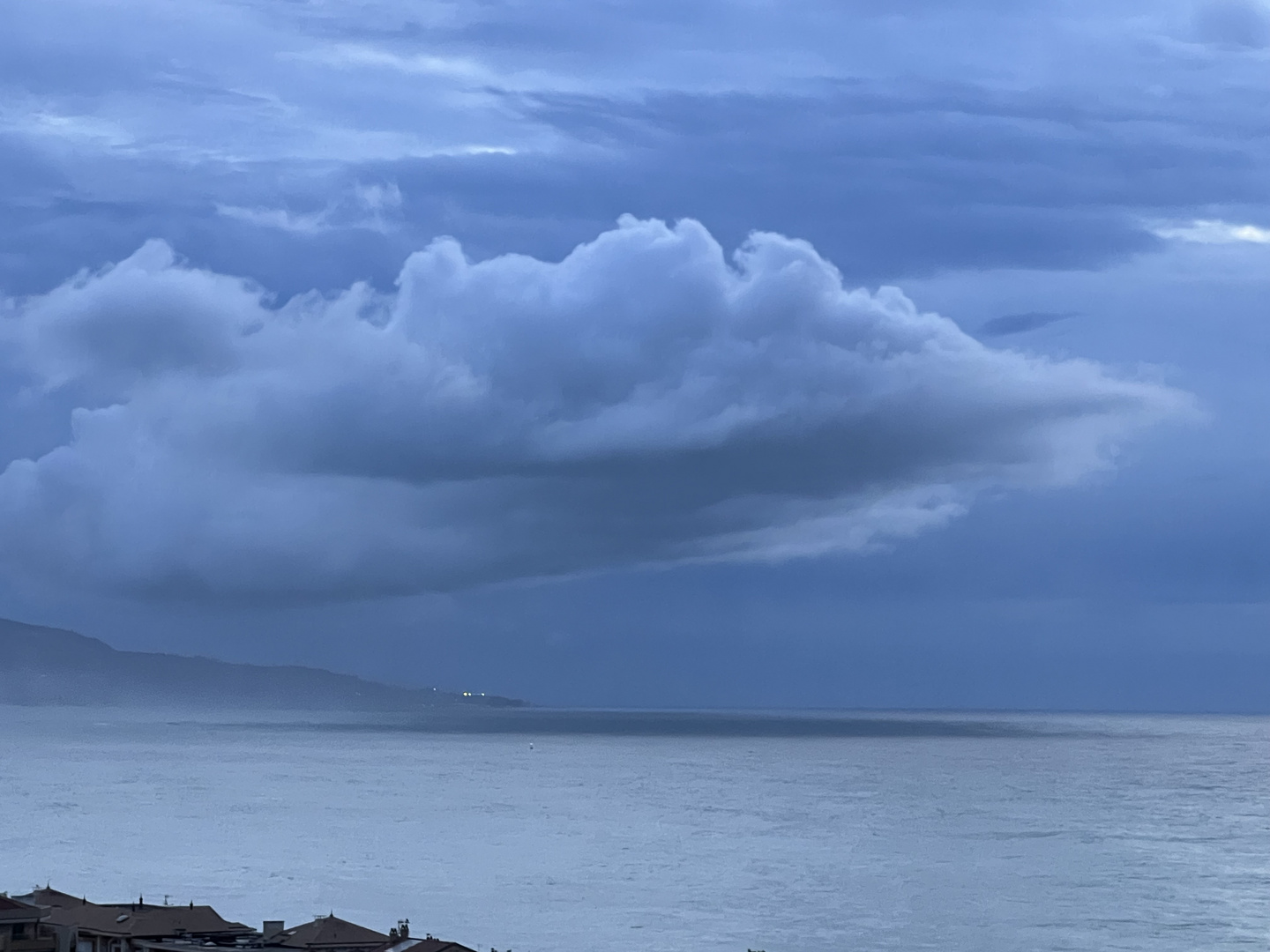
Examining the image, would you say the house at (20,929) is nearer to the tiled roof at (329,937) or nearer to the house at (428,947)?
the tiled roof at (329,937)

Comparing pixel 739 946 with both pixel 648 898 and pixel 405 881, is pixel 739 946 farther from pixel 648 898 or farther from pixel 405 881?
pixel 405 881

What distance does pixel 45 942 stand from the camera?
54.1 meters

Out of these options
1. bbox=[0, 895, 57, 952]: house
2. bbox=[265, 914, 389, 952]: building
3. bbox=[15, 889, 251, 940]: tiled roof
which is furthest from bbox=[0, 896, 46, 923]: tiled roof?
bbox=[265, 914, 389, 952]: building

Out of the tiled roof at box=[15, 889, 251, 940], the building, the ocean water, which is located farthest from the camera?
the ocean water

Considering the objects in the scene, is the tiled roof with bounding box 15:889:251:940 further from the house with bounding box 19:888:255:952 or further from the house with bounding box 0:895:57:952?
the house with bounding box 0:895:57:952

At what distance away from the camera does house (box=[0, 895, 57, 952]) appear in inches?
2085

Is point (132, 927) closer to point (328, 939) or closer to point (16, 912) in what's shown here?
point (16, 912)

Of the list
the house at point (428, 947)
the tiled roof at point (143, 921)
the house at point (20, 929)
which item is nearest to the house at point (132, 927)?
the tiled roof at point (143, 921)

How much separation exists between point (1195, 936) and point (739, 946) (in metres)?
24.3

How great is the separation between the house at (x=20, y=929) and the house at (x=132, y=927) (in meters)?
0.74

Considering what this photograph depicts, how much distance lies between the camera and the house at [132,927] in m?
55.3

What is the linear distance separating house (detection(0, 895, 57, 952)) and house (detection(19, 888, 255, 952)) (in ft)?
2.44

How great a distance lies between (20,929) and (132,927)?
4094 millimetres

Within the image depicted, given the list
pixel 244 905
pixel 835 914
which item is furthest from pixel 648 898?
pixel 244 905
